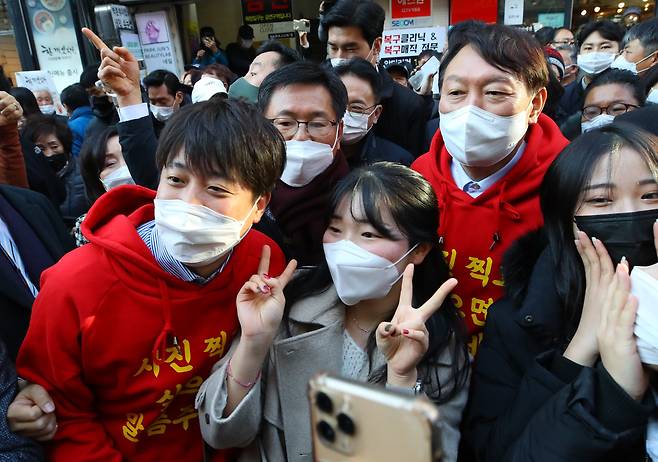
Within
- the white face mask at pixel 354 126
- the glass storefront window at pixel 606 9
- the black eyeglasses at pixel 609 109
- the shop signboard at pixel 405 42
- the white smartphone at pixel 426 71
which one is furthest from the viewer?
the glass storefront window at pixel 606 9

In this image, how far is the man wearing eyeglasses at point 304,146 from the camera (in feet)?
7.25

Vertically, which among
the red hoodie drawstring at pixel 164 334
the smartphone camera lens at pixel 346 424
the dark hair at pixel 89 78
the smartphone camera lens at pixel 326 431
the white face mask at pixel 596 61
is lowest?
the red hoodie drawstring at pixel 164 334

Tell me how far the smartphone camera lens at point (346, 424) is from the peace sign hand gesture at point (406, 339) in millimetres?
824

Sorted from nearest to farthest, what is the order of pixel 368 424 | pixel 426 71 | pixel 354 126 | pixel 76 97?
1. pixel 368 424
2. pixel 354 126
3. pixel 426 71
4. pixel 76 97

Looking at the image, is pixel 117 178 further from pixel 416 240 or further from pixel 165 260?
pixel 416 240

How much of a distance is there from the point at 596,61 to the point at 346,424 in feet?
21.2

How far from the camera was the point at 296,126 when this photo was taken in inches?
88.4

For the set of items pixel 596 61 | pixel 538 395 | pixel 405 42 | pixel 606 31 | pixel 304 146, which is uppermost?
pixel 405 42

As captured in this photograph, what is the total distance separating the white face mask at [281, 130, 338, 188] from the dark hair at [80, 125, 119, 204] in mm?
1396

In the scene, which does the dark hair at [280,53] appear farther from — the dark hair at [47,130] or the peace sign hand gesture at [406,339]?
the peace sign hand gesture at [406,339]

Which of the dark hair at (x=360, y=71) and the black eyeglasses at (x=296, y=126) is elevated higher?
the dark hair at (x=360, y=71)

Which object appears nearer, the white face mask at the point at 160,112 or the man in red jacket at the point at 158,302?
the man in red jacket at the point at 158,302

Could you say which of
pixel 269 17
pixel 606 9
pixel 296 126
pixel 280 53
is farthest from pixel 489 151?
pixel 269 17

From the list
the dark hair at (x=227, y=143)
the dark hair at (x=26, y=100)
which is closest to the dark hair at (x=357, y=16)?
the dark hair at (x=227, y=143)
